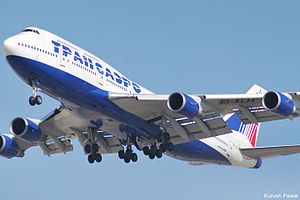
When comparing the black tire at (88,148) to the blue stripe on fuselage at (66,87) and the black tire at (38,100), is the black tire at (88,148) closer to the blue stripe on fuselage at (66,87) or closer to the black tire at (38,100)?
the blue stripe on fuselage at (66,87)

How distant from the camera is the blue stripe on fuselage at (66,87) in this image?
137 ft

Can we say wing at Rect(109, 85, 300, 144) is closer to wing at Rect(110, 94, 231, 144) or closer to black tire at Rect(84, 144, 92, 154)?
wing at Rect(110, 94, 231, 144)

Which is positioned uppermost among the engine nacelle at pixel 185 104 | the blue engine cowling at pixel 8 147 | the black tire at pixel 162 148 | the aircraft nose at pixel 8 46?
the aircraft nose at pixel 8 46

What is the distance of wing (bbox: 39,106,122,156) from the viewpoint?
160 ft

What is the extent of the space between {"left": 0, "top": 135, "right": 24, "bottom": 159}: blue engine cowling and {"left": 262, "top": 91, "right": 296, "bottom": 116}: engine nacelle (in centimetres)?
1901

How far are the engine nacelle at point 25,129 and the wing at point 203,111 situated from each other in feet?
25.1

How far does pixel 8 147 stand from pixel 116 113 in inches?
454

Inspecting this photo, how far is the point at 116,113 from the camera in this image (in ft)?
146

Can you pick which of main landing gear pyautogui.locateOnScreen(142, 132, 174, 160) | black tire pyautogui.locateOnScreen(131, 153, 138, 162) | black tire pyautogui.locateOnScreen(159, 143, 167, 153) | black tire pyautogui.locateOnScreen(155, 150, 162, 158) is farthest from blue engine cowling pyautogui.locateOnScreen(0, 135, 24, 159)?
black tire pyautogui.locateOnScreen(159, 143, 167, 153)

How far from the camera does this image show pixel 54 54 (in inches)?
1668

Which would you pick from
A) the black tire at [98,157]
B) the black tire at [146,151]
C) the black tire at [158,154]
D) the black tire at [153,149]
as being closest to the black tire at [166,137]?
the black tire at [158,154]

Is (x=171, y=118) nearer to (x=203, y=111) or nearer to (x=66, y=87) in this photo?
(x=203, y=111)

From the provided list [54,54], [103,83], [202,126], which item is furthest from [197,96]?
[54,54]

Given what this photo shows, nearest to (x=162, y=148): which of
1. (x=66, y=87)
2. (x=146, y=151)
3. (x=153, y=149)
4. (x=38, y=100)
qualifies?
(x=153, y=149)
